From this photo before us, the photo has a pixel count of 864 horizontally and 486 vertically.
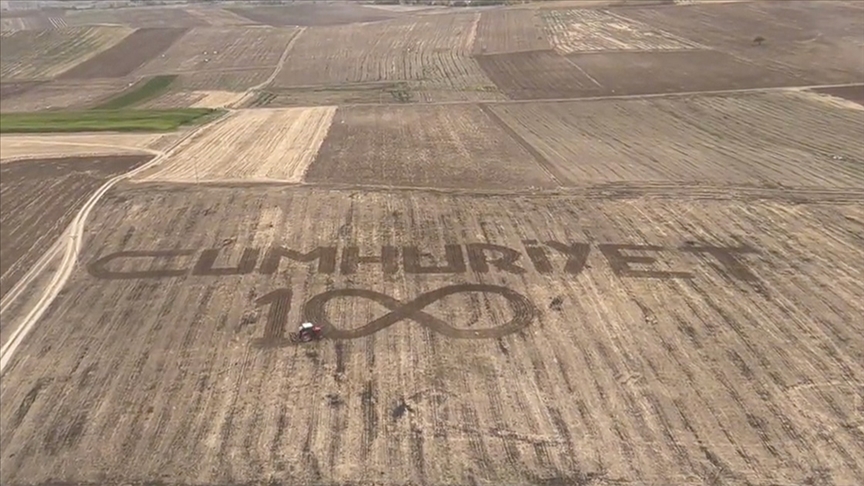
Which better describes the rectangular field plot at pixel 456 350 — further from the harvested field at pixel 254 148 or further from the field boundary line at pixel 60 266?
the harvested field at pixel 254 148

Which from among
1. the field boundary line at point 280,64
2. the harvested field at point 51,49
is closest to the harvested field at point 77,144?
the field boundary line at point 280,64

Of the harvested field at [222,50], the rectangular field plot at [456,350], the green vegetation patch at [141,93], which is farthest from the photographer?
the harvested field at [222,50]

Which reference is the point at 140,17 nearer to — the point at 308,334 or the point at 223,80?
the point at 223,80

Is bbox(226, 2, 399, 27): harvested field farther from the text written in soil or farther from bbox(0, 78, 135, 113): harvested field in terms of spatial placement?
the text written in soil

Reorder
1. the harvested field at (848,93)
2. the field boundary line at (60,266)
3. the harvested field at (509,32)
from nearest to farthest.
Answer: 1. the field boundary line at (60,266)
2. the harvested field at (848,93)
3. the harvested field at (509,32)

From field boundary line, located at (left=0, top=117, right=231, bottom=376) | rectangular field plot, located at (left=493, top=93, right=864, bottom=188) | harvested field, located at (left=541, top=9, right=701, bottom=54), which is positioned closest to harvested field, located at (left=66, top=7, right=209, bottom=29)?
harvested field, located at (left=541, top=9, right=701, bottom=54)

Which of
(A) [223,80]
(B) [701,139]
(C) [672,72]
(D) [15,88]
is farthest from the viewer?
(D) [15,88]

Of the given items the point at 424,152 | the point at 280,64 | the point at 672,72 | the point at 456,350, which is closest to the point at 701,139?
the point at 424,152
